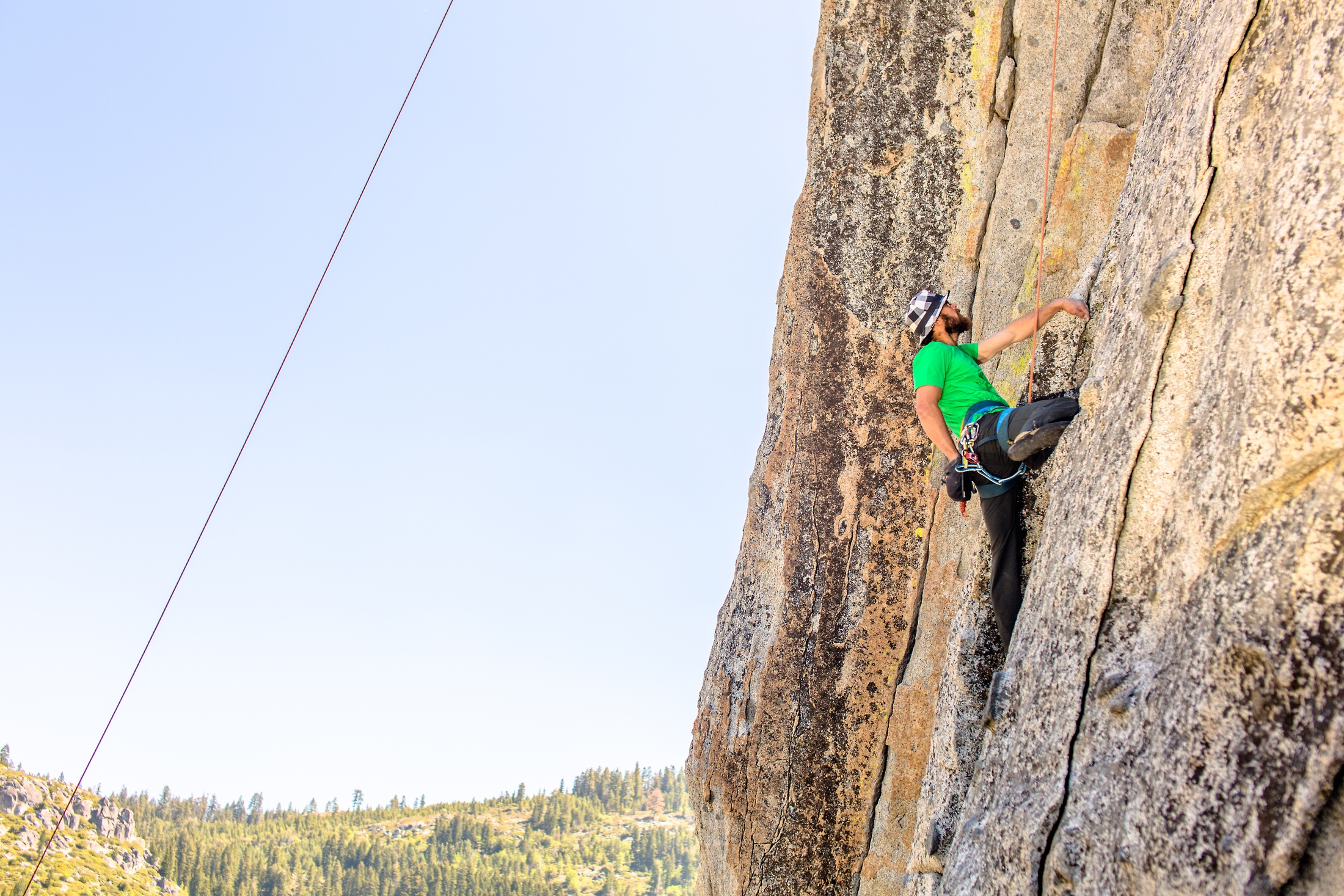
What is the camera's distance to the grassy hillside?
89.2m

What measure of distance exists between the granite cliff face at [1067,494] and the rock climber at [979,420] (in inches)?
9.9

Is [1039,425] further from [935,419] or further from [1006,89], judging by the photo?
[1006,89]

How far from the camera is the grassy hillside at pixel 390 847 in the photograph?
89.2 meters

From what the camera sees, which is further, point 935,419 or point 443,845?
point 443,845

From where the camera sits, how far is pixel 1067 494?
488 cm

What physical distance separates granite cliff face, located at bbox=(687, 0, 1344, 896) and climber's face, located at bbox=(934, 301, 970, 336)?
2.36 feet

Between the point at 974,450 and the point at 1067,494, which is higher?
the point at 974,450

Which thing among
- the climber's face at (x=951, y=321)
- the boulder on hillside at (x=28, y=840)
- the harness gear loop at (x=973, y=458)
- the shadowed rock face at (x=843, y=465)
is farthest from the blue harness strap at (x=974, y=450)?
the boulder on hillside at (x=28, y=840)

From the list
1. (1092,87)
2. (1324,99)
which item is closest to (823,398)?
(1092,87)

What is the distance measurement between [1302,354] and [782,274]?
5.86 m

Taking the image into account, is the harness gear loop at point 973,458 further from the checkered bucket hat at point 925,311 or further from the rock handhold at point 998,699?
the rock handhold at point 998,699

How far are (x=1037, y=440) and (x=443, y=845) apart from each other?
124m

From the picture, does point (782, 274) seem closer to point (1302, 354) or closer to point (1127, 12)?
point (1127, 12)

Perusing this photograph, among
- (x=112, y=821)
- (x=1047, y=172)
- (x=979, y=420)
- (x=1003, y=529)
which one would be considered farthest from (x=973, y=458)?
(x=112, y=821)
